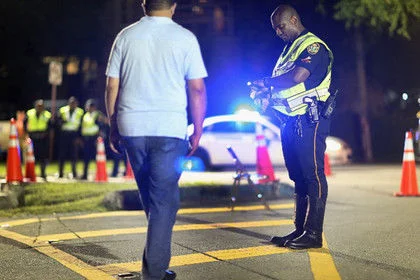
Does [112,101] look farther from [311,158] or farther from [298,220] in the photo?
[298,220]

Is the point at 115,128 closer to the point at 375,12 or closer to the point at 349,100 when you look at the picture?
the point at 375,12

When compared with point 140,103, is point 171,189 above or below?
below

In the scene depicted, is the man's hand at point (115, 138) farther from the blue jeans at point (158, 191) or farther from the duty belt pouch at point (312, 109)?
the duty belt pouch at point (312, 109)

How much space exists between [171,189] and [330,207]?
5063mm

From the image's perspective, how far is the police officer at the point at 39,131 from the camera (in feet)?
50.4

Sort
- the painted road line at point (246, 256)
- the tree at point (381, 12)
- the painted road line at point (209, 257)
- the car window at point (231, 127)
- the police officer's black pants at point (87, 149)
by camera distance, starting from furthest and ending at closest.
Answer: the car window at point (231, 127), the police officer's black pants at point (87, 149), the tree at point (381, 12), the painted road line at point (209, 257), the painted road line at point (246, 256)

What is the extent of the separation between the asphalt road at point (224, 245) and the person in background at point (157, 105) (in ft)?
1.89

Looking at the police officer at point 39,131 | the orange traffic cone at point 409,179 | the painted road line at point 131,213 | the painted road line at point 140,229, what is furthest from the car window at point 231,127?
the painted road line at point 140,229

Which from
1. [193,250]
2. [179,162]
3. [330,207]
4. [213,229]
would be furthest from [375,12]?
[179,162]

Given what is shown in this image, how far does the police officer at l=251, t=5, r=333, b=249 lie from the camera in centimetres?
611

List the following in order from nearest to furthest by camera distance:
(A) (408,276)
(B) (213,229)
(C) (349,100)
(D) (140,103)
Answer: (D) (140,103) < (A) (408,276) < (B) (213,229) < (C) (349,100)

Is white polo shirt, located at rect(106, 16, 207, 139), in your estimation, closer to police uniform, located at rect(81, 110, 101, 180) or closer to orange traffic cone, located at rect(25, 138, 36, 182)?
orange traffic cone, located at rect(25, 138, 36, 182)

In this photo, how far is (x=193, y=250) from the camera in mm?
5984

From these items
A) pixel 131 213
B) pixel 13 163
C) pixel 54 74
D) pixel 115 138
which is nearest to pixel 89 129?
pixel 54 74
